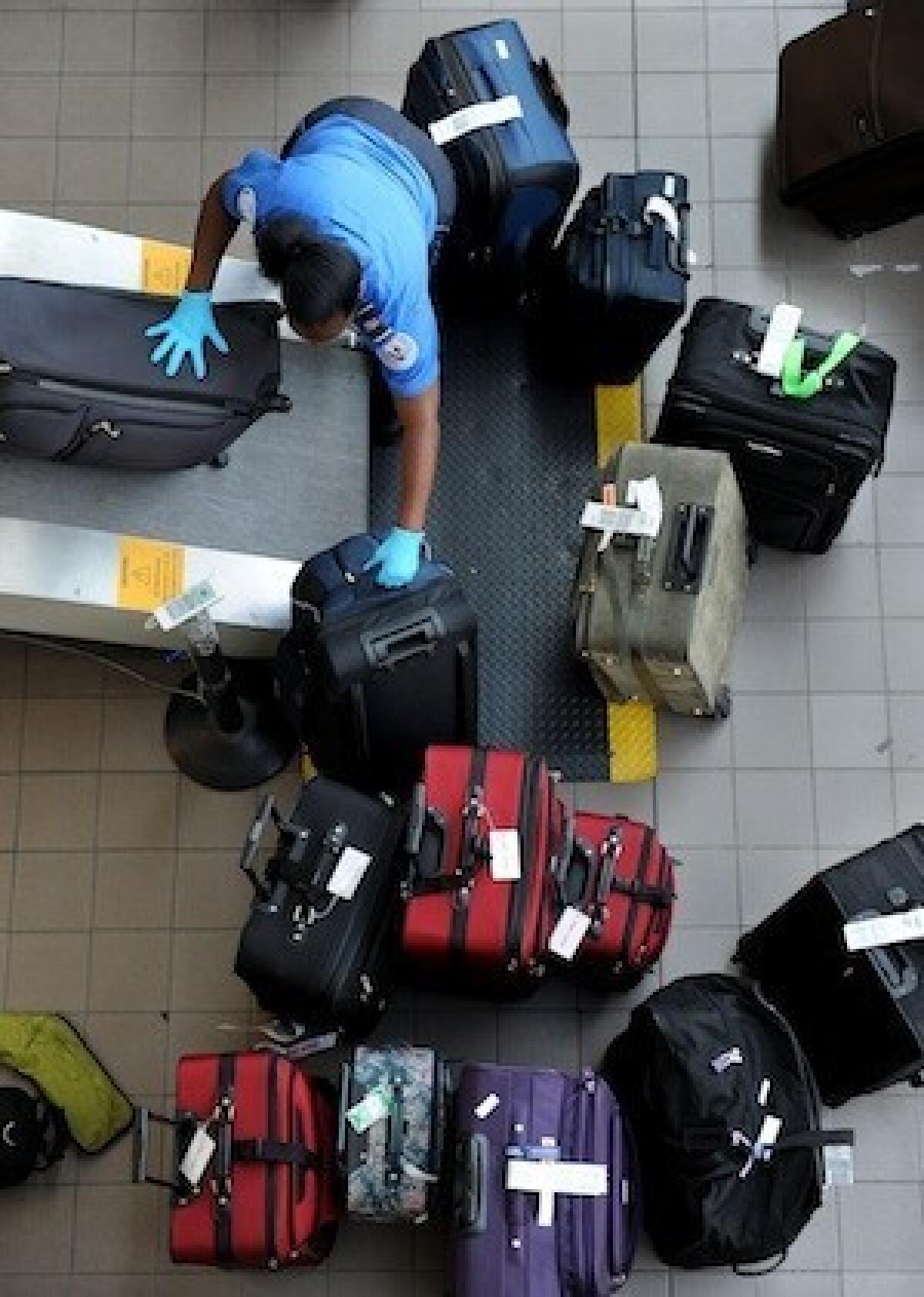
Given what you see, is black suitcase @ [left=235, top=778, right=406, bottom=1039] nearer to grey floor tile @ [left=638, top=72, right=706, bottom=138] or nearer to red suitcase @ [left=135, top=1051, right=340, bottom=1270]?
red suitcase @ [left=135, top=1051, right=340, bottom=1270]

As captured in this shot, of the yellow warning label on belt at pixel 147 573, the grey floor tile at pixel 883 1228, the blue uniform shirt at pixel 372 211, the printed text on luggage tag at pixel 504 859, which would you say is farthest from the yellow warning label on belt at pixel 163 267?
the grey floor tile at pixel 883 1228

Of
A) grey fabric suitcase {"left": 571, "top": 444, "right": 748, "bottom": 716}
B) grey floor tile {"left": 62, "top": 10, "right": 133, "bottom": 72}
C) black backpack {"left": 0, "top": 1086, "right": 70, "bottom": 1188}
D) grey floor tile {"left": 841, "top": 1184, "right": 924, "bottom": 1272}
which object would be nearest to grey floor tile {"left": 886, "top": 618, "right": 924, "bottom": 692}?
grey fabric suitcase {"left": 571, "top": 444, "right": 748, "bottom": 716}

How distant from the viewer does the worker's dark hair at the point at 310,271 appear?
3336 mm

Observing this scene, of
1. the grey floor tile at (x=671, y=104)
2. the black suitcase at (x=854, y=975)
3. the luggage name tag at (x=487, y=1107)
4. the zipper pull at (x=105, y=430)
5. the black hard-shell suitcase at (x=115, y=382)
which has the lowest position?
the luggage name tag at (x=487, y=1107)

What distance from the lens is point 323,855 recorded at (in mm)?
4004

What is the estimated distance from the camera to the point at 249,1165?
151 inches

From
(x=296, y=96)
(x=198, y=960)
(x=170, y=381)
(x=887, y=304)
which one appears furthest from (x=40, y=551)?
(x=887, y=304)

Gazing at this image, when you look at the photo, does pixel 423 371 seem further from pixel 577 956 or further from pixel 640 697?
pixel 577 956

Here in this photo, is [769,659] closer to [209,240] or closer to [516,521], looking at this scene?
[516,521]

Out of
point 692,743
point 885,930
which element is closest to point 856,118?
point 692,743

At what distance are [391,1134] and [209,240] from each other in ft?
7.39

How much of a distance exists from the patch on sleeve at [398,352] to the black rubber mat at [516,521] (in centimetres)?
98

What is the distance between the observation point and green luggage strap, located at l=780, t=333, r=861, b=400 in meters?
4.31

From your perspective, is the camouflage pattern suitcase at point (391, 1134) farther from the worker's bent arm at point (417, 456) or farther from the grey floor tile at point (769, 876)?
the worker's bent arm at point (417, 456)
